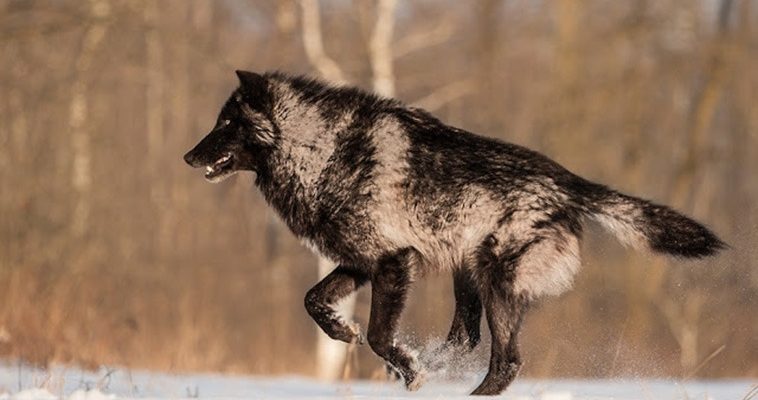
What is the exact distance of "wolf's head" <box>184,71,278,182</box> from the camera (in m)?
7.11

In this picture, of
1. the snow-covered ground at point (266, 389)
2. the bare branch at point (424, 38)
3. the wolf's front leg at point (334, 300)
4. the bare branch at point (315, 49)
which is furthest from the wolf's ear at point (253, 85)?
the bare branch at point (424, 38)

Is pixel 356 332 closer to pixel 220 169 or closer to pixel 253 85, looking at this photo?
pixel 220 169

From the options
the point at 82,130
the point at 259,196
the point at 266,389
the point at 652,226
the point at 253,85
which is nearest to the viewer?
the point at 652,226

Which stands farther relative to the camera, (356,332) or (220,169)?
(220,169)

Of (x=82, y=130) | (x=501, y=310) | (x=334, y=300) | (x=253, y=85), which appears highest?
(x=253, y=85)

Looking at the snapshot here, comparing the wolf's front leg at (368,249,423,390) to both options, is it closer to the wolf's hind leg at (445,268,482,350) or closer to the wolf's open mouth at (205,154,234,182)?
the wolf's hind leg at (445,268,482,350)

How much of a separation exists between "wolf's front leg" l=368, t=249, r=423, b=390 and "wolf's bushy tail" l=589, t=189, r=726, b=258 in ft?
3.44

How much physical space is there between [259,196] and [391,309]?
8.80m

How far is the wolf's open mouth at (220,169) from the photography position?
23.5 feet

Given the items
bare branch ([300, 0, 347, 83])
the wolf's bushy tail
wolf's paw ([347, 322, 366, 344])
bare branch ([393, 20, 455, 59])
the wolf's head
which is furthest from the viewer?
bare branch ([393, 20, 455, 59])

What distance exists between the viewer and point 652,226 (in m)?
6.25

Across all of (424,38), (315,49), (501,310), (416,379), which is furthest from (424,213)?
(424,38)

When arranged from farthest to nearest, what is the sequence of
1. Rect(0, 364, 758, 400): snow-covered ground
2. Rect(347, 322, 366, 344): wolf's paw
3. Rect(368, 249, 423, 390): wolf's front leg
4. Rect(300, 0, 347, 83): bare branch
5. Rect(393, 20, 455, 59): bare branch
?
1. Rect(393, 20, 455, 59): bare branch
2. Rect(300, 0, 347, 83): bare branch
3. Rect(347, 322, 366, 344): wolf's paw
4. Rect(368, 249, 423, 390): wolf's front leg
5. Rect(0, 364, 758, 400): snow-covered ground

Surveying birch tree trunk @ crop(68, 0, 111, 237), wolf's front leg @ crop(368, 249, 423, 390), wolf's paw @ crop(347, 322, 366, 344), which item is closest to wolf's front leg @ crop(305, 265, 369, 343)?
wolf's paw @ crop(347, 322, 366, 344)
